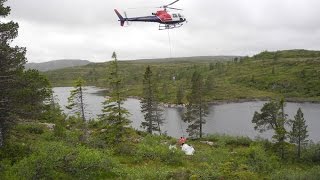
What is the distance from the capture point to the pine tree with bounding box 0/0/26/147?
27.2m

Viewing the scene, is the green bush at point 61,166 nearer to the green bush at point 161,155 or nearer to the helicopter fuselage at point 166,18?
the green bush at point 161,155

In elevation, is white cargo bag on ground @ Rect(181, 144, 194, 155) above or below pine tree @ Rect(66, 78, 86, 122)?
below

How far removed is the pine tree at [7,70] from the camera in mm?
27203

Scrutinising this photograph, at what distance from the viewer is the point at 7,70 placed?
29000mm

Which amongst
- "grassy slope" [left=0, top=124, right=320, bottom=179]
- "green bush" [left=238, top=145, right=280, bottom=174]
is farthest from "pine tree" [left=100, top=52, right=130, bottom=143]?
"green bush" [left=238, top=145, right=280, bottom=174]

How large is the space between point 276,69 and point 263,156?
156892 millimetres

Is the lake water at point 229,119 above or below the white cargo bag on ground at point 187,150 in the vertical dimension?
below

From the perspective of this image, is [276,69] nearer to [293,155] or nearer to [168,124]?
[168,124]

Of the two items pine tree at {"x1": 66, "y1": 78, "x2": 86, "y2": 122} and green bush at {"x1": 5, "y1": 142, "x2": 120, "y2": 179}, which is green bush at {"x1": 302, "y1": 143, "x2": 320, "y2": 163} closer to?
pine tree at {"x1": 66, "y1": 78, "x2": 86, "y2": 122}

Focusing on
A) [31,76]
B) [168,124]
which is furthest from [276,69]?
[31,76]

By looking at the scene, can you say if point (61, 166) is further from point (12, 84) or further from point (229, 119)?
point (229, 119)

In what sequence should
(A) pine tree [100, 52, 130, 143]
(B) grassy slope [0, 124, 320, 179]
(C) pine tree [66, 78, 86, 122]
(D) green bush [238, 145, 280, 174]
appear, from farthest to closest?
(C) pine tree [66, 78, 86, 122]
(D) green bush [238, 145, 280, 174]
(A) pine tree [100, 52, 130, 143]
(B) grassy slope [0, 124, 320, 179]

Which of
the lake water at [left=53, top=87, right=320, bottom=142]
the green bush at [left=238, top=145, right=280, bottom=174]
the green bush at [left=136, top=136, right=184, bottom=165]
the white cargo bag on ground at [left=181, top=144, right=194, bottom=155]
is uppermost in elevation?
the green bush at [left=136, top=136, right=184, bottom=165]

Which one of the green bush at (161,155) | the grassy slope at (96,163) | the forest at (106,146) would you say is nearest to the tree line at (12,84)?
the forest at (106,146)
